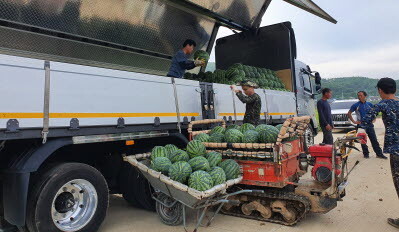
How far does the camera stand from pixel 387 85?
4078mm

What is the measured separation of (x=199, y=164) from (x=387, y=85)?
2778 mm

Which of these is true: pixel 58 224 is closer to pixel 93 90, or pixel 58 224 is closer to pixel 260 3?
pixel 93 90

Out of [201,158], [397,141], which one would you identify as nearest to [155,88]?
[201,158]

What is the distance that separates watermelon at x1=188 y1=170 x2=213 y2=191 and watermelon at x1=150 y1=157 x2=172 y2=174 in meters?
0.37

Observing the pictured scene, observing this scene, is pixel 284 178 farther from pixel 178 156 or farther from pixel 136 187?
pixel 136 187

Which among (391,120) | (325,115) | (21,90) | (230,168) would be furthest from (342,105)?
(21,90)

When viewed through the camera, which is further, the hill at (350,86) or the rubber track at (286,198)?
the hill at (350,86)

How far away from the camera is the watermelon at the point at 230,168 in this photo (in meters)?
3.89

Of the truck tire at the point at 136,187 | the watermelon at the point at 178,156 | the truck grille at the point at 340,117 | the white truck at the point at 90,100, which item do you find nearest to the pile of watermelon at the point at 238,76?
the white truck at the point at 90,100

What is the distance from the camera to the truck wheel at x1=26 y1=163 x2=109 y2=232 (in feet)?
10.4

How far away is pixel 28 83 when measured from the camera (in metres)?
2.97

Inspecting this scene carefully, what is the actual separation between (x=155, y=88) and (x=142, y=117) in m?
0.49

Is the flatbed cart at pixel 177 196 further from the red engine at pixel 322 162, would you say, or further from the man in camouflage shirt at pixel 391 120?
the man in camouflage shirt at pixel 391 120

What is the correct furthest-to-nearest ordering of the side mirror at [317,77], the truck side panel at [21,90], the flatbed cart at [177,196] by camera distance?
the side mirror at [317,77], the flatbed cart at [177,196], the truck side panel at [21,90]
